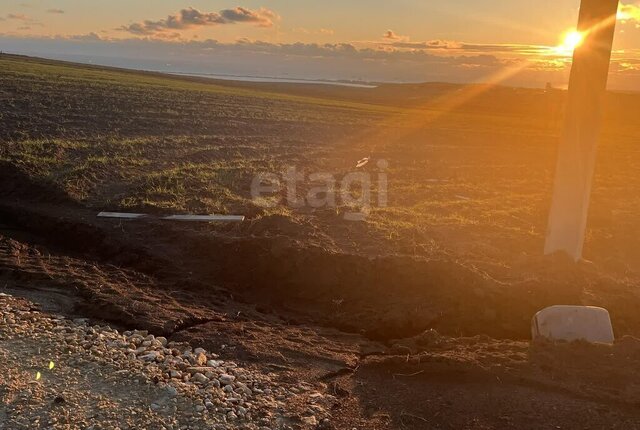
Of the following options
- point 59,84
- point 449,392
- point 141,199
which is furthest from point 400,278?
point 59,84

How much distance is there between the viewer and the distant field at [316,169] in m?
10.8

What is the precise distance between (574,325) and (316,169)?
12.5 meters

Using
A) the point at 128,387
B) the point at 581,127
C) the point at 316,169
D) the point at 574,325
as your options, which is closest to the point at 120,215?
the point at 128,387

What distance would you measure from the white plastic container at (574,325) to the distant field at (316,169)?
7.18 feet

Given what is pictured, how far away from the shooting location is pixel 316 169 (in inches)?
721

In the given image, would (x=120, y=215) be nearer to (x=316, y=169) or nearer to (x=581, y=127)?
(x=581, y=127)

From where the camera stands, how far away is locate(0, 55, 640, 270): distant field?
10.8 meters

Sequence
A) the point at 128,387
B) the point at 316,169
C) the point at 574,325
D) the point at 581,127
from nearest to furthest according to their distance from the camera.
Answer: the point at 128,387 < the point at 574,325 < the point at 581,127 < the point at 316,169

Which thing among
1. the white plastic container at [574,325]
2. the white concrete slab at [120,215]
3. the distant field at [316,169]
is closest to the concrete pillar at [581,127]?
the distant field at [316,169]

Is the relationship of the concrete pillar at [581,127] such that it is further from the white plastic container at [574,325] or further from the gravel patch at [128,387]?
the gravel patch at [128,387]

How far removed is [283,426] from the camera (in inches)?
183

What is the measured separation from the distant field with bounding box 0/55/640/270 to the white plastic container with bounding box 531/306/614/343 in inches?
86.2

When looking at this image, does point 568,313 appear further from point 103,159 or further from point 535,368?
point 103,159

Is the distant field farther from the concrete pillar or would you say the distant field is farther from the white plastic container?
the white plastic container
